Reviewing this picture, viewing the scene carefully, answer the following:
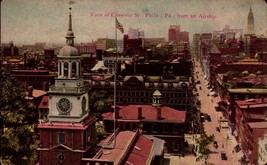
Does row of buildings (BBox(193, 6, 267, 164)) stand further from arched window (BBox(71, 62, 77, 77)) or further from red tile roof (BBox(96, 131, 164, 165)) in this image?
arched window (BBox(71, 62, 77, 77))

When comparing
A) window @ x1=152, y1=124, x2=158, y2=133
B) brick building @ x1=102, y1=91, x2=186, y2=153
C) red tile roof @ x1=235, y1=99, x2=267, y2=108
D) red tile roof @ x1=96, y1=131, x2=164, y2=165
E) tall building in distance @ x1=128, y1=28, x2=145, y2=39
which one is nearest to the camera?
red tile roof @ x1=96, y1=131, x2=164, y2=165

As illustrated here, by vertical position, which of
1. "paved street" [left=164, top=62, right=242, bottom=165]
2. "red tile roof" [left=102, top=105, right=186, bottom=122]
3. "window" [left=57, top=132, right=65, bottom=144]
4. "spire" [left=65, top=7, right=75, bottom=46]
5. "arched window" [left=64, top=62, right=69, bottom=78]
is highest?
"spire" [left=65, top=7, right=75, bottom=46]

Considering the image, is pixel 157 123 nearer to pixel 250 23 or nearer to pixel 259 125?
pixel 259 125

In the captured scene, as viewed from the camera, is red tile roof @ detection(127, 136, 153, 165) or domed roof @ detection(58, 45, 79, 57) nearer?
domed roof @ detection(58, 45, 79, 57)

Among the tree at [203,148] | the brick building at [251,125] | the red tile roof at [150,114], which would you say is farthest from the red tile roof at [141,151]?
the brick building at [251,125]

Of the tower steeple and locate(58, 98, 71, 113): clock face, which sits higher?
the tower steeple

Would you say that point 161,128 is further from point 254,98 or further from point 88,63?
point 88,63

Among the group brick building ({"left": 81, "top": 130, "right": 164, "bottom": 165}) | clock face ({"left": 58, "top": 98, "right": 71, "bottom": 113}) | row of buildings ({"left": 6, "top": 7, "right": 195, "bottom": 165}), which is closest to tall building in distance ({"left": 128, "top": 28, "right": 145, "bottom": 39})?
row of buildings ({"left": 6, "top": 7, "right": 195, "bottom": 165})
